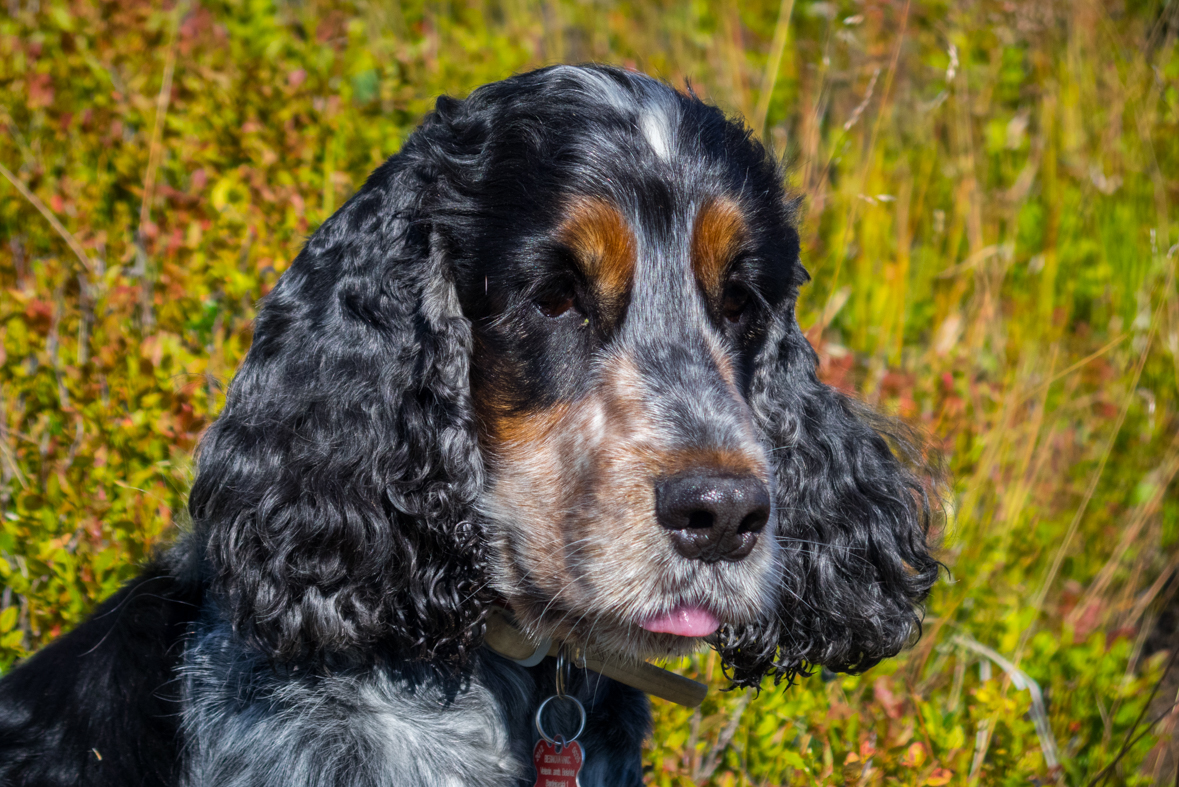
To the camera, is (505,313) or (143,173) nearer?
(505,313)

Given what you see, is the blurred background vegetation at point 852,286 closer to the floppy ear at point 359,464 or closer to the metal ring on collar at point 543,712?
the metal ring on collar at point 543,712

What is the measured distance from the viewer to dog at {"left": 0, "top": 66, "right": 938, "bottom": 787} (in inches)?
96.5

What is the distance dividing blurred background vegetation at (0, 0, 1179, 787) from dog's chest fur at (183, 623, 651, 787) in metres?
0.78

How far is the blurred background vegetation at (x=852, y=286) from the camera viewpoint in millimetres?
3682

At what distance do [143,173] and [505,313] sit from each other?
3.23 m

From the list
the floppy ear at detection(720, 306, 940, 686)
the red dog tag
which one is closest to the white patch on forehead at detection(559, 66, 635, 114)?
the floppy ear at detection(720, 306, 940, 686)

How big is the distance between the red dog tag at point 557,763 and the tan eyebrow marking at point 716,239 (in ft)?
3.73

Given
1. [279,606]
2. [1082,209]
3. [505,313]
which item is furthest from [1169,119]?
[279,606]

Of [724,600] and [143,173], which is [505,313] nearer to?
[724,600]

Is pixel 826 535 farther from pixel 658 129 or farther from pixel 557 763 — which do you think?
pixel 658 129

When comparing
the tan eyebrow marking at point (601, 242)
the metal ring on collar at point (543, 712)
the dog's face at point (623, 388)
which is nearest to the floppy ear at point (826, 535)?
the dog's face at point (623, 388)

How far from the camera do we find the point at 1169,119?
6375 millimetres

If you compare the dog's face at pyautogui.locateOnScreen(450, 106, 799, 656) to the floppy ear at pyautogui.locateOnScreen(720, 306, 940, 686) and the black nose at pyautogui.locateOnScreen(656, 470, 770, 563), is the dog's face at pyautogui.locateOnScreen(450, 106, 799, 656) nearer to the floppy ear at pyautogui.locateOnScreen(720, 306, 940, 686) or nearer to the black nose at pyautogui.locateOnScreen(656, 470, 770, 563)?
the black nose at pyautogui.locateOnScreen(656, 470, 770, 563)

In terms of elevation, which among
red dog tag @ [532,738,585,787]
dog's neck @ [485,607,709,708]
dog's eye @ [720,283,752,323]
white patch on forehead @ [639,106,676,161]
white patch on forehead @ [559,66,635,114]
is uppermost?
white patch on forehead @ [559,66,635,114]
